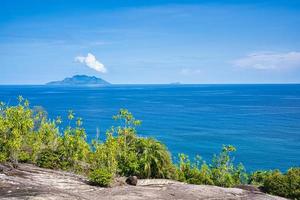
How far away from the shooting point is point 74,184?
102 ft

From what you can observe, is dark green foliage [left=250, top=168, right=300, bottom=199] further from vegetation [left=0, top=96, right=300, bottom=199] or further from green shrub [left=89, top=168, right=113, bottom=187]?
green shrub [left=89, top=168, right=113, bottom=187]

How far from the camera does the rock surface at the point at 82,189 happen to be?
2545 centimetres

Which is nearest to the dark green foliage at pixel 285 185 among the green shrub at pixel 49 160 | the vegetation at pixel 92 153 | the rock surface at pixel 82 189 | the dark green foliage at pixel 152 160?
the vegetation at pixel 92 153

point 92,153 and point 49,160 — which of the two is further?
point 92,153

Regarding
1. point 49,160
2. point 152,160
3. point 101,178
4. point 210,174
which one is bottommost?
point 210,174

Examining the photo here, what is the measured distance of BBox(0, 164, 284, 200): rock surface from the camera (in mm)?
25453

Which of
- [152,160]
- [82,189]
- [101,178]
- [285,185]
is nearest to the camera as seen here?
[82,189]

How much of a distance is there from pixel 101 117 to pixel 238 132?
2362 inches

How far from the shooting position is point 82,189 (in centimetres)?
2984

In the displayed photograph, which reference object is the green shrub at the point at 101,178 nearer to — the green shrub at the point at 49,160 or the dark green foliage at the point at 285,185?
the green shrub at the point at 49,160

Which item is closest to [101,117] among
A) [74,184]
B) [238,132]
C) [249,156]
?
[238,132]

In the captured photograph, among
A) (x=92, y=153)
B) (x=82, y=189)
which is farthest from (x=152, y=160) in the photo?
(x=82, y=189)

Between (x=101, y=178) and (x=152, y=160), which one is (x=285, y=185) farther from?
(x=101, y=178)

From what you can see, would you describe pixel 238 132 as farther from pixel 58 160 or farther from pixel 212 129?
pixel 58 160
